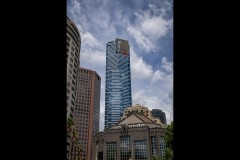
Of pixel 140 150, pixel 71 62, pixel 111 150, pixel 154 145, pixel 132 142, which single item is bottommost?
pixel 111 150

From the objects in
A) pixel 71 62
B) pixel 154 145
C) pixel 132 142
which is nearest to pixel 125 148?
pixel 132 142

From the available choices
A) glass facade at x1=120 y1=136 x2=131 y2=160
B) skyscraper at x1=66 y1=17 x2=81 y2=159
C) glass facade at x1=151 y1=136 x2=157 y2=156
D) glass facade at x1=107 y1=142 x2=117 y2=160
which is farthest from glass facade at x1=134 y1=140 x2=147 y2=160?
skyscraper at x1=66 y1=17 x2=81 y2=159

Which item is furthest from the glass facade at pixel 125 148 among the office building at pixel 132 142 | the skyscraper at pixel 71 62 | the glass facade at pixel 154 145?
the skyscraper at pixel 71 62

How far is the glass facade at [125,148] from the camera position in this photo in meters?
82.6

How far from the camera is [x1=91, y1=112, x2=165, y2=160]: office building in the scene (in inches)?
3224

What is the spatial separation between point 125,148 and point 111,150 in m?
5.73

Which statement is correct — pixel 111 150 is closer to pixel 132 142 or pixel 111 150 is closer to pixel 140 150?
pixel 132 142

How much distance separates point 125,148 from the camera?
8369 cm

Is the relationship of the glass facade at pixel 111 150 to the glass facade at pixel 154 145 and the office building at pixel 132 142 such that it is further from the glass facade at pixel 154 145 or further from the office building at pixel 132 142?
the glass facade at pixel 154 145

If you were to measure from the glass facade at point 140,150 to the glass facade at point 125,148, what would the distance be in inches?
105

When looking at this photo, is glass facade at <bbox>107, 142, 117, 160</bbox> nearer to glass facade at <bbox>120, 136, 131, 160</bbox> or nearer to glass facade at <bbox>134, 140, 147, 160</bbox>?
glass facade at <bbox>120, 136, 131, 160</bbox>
